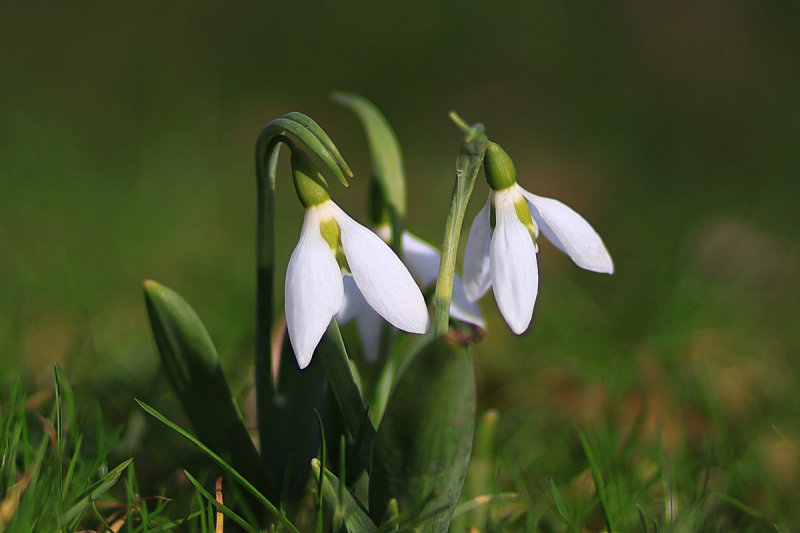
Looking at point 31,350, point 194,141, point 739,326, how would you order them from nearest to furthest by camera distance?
1. point 31,350
2. point 739,326
3. point 194,141

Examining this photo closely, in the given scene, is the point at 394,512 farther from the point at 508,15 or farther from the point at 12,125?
the point at 508,15

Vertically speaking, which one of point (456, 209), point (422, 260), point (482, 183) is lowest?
point (482, 183)

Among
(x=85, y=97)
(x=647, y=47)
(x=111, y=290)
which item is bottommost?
(x=111, y=290)

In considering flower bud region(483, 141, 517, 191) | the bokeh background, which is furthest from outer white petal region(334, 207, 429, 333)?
the bokeh background

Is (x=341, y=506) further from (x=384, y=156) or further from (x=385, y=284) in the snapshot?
(x=384, y=156)

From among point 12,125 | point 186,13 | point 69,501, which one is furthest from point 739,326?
point 186,13

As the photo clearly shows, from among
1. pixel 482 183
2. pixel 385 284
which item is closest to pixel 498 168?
pixel 385 284

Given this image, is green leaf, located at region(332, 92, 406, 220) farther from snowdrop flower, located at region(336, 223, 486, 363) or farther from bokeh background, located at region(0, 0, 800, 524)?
bokeh background, located at region(0, 0, 800, 524)
